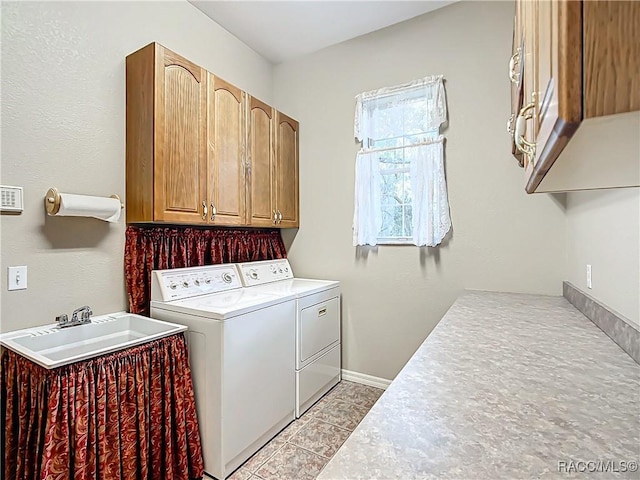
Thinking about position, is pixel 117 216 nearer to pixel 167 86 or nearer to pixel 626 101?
pixel 167 86

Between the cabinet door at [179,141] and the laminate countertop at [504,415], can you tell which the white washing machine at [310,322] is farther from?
the laminate countertop at [504,415]

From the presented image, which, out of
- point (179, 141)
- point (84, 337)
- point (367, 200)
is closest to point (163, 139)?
point (179, 141)

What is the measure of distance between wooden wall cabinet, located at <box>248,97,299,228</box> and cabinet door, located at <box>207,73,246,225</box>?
123 mm

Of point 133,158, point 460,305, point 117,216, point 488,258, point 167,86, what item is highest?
point 167,86

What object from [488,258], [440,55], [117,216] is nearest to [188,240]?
[117,216]

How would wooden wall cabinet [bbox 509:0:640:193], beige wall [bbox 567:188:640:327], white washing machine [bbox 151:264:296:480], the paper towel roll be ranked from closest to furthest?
wooden wall cabinet [bbox 509:0:640:193] → beige wall [bbox 567:188:640:327] → the paper towel roll → white washing machine [bbox 151:264:296:480]

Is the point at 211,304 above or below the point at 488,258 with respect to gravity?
below

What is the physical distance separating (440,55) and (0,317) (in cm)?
322

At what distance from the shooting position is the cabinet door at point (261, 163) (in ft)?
8.78

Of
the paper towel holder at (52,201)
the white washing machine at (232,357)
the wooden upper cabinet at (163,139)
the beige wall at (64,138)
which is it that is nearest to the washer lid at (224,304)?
the white washing machine at (232,357)

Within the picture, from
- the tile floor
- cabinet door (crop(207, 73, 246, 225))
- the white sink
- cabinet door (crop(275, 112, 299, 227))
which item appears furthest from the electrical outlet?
cabinet door (crop(275, 112, 299, 227))

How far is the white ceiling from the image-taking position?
253 cm

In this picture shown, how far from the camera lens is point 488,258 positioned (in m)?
2.43

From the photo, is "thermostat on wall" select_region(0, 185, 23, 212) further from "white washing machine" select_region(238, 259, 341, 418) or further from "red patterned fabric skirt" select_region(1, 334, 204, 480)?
"white washing machine" select_region(238, 259, 341, 418)
